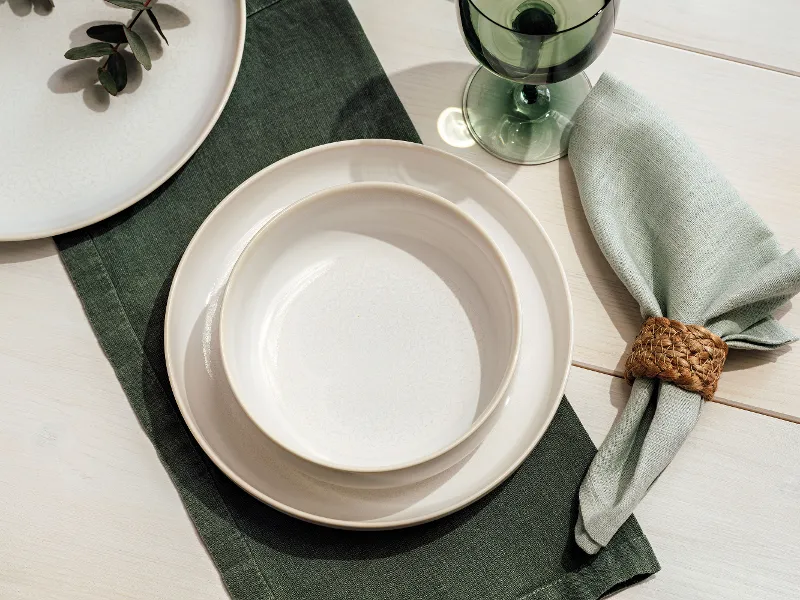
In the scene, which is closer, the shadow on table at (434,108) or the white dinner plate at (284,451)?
the white dinner plate at (284,451)

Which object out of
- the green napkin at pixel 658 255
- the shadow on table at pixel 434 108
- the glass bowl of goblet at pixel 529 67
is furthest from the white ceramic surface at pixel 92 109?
the green napkin at pixel 658 255

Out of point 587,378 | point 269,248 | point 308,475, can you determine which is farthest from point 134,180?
point 587,378

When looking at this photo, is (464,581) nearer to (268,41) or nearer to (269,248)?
(269,248)

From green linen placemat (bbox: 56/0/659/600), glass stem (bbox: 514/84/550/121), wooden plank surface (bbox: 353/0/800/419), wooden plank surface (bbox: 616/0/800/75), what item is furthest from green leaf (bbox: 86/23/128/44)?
wooden plank surface (bbox: 616/0/800/75)

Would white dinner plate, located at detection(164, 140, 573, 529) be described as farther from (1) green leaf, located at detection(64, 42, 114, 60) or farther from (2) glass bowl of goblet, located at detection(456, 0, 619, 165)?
(1) green leaf, located at detection(64, 42, 114, 60)

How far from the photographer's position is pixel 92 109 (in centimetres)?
72

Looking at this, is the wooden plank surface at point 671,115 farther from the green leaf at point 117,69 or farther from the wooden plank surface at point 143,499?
the green leaf at point 117,69

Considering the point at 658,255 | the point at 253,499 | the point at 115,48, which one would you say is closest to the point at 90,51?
the point at 115,48

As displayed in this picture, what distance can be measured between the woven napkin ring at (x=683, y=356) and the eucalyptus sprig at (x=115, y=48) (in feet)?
1.59

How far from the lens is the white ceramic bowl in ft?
2.03

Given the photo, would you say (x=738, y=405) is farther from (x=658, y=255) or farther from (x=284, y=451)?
(x=284, y=451)

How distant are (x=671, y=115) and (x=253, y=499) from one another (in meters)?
0.50

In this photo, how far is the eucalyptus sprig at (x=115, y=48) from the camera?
702mm

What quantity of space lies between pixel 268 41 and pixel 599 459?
18.6 inches
